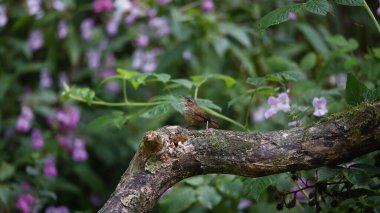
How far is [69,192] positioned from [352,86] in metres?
2.02

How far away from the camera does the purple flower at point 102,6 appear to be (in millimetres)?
3145

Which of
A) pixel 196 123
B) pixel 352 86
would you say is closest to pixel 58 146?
pixel 196 123

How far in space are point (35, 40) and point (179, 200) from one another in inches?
71.7

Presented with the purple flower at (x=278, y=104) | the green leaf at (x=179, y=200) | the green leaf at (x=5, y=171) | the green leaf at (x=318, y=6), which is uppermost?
the green leaf at (x=318, y=6)

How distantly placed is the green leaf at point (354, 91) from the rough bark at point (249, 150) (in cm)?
9

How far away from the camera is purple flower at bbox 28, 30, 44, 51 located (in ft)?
10.4

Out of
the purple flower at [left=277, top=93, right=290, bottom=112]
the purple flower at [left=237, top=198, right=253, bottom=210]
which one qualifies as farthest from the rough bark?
the purple flower at [left=237, top=198, right=253, bottom=210]

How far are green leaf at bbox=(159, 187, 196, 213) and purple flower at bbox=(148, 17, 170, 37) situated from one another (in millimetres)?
1495

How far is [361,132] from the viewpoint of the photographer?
1205 mm

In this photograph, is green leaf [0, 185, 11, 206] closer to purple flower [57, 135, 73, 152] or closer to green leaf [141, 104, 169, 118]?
purple flower [57, 135, 73, 152]

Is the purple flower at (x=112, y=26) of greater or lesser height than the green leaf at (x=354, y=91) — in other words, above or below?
below

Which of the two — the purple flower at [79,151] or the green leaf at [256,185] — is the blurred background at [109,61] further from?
the green leaf at [256,185]

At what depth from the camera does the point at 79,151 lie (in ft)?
9.57

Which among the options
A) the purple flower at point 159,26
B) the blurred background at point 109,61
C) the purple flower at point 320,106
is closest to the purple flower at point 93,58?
the blurred background at point 109,61
